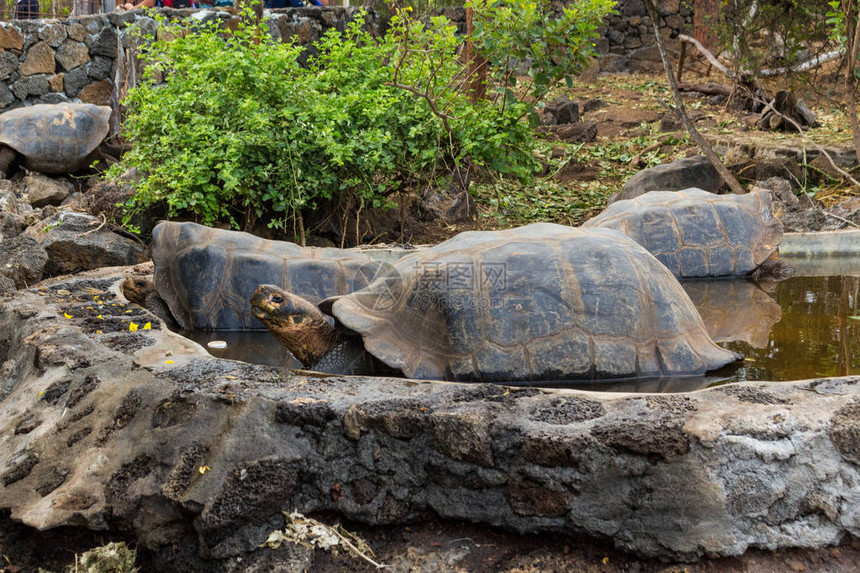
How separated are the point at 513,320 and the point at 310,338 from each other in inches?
31.1

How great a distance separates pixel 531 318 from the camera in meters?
2.75

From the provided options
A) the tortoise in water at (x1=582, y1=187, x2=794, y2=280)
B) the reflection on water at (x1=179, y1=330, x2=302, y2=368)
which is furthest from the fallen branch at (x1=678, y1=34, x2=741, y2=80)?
the reflection on water at (x1=179, y1=330, x2=302, y2=368)

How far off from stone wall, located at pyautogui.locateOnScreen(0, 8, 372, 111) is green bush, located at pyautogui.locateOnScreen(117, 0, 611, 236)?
4.28 m

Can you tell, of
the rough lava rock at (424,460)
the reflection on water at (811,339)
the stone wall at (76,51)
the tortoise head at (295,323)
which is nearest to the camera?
the rough lava rock at (424,460)

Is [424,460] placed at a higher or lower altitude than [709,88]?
lower

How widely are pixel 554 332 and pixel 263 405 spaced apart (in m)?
1.13

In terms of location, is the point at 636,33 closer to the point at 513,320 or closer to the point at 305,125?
the point at 305,125

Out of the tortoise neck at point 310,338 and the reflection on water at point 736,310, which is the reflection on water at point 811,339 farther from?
the tortoise neck at point 310,338

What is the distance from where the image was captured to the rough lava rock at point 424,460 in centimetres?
189

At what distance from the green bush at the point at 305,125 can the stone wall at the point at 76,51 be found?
428 cm

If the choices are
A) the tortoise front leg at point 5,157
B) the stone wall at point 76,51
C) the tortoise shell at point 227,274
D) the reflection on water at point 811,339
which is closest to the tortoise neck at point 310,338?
the tortoise shell at point 227,274

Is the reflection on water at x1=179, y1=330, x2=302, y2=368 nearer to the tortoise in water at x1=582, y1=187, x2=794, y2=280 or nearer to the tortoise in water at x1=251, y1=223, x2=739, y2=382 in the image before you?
the tortoise in water at x1=251, y1=223, x2=739, y2=382

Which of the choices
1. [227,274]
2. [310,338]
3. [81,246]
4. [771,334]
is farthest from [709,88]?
[310,338]

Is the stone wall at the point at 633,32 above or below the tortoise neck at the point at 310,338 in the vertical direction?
above
